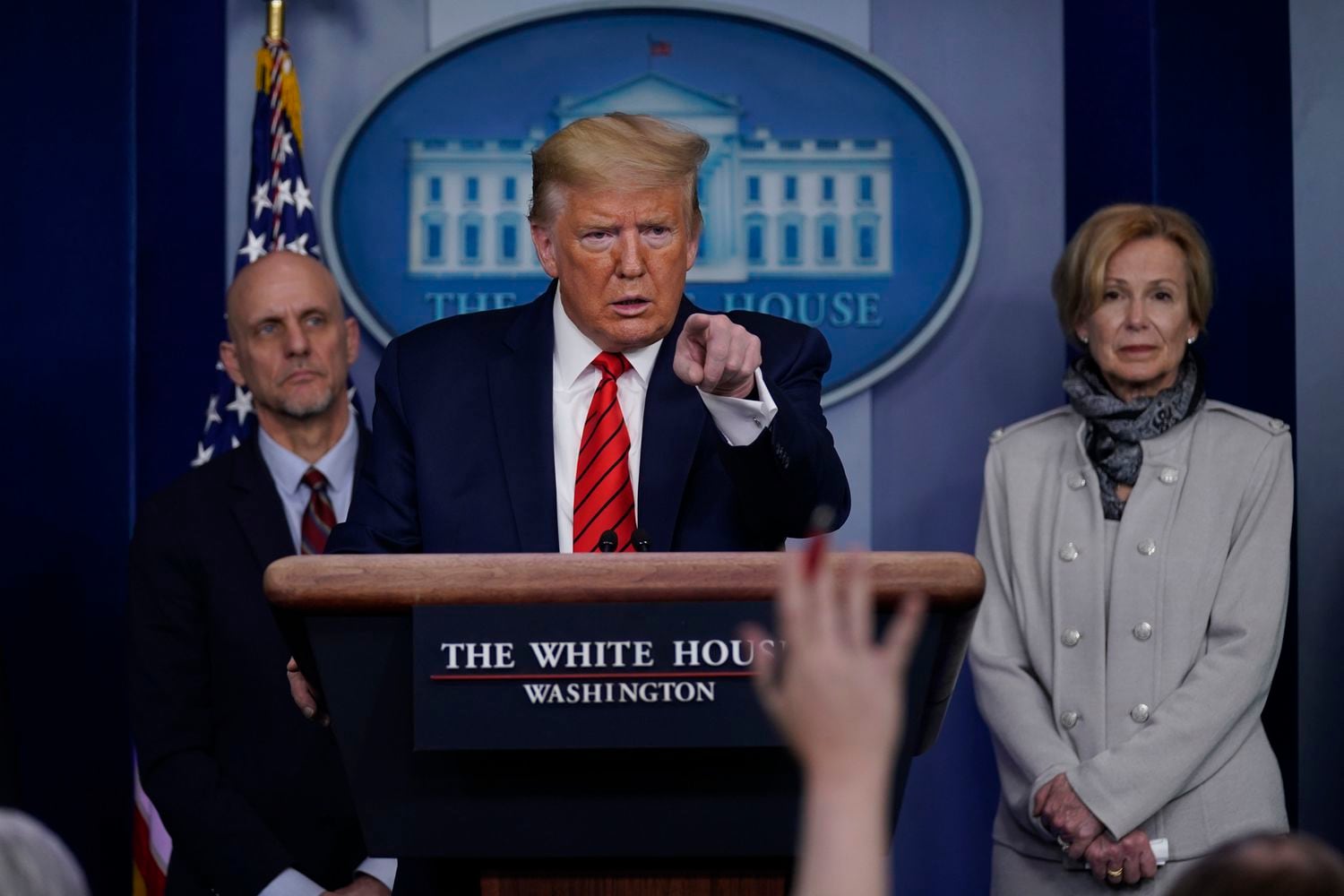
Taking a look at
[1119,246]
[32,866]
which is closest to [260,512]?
[1119,246]

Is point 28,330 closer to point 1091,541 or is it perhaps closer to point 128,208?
point 128,208

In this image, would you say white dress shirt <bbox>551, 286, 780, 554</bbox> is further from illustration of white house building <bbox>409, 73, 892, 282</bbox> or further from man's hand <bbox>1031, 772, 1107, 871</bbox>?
illustration of white house building <bbox>409, 73, 892, 282</bbox>

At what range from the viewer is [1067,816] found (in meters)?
3.03

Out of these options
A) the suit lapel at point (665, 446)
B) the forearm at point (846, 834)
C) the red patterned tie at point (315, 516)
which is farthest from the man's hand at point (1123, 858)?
the forearm at point (846, 834)

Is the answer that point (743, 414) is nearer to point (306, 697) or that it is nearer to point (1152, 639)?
point (306, 697)

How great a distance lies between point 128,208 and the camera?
4094mm

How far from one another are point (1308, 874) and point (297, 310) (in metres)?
2.83

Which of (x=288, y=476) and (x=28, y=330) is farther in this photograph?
(x=28, y=330)

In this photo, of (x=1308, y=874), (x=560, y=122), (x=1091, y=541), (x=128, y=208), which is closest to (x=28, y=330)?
(x=128, y=208)

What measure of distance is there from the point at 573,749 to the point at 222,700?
1.81 m

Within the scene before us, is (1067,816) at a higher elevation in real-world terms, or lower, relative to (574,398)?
lower

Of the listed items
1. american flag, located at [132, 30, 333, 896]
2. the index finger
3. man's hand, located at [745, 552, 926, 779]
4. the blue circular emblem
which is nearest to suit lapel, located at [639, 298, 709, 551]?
the index finger

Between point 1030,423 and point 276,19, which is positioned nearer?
point 1030,423

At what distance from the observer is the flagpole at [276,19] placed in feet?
12.8
